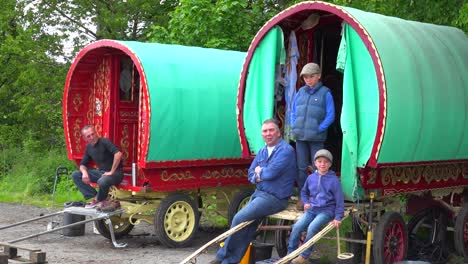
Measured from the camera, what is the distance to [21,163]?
20.8 meters

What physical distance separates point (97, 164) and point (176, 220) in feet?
5.04

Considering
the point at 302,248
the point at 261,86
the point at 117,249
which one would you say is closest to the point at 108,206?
the point at 117,249

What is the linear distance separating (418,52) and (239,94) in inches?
93.7

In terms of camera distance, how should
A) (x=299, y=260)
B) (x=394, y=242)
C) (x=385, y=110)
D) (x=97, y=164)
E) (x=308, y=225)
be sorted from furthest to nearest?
(x=97, y=164)
(x=394, y=242)
(x=308, y=225)
(x=385, y=110)
(x=299, y=260)

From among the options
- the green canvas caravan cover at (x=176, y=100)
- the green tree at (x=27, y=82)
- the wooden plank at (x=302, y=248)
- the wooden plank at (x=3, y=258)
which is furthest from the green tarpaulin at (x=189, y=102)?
the green tree at (x=27, y=82)

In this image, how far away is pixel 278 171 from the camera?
27.5ft

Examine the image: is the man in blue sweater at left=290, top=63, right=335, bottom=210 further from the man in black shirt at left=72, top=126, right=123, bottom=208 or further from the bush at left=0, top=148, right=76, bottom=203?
the bush at left=0, top=148, right=76, bottom=203

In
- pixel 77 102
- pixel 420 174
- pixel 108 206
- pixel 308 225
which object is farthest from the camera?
pixel 77 102

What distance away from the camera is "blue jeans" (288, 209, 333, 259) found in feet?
26.5

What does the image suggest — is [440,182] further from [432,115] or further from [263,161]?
[263,161]

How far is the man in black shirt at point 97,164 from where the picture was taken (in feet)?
35.2

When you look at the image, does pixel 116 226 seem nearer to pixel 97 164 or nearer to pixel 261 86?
pixel 97 164

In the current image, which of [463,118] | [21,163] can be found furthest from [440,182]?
[21,163]

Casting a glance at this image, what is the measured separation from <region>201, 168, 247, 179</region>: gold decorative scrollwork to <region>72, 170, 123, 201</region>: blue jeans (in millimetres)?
1321
